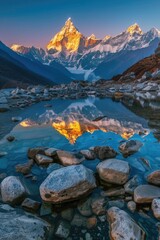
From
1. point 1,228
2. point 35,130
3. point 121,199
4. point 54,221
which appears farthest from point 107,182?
point 35,130

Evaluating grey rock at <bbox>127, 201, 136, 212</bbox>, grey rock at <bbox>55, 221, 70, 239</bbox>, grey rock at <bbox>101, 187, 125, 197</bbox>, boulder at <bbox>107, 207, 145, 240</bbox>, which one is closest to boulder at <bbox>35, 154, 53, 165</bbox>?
grey rock at <bbox>101, 187, 125, 197</bbox>

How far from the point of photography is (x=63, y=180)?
21.2ft

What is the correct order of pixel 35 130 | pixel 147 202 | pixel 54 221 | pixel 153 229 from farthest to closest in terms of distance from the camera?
pixel 35 130 → pixel 147 202 → pixel 54 221 → pixel 153 229

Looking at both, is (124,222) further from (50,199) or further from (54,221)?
(50,199)

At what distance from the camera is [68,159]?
8.60 m

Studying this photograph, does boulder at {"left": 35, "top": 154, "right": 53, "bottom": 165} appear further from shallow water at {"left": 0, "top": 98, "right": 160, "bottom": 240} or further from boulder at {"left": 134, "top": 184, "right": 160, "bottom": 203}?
boulder at {"left": 134, "top": 184, "right": 160, "bottom": 203}

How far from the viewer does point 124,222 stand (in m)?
5.14

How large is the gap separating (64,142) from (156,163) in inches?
180

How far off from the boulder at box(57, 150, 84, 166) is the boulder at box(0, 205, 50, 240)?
9.96 feet

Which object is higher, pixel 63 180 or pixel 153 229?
pixel 63 180

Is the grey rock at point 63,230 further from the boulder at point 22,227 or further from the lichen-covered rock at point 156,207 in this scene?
the lichen-covered rock at point 156,207

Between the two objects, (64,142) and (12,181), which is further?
(64,142)

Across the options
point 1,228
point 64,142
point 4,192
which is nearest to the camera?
point 1,228

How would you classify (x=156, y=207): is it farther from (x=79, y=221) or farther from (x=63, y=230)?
(x=63, y=230)
